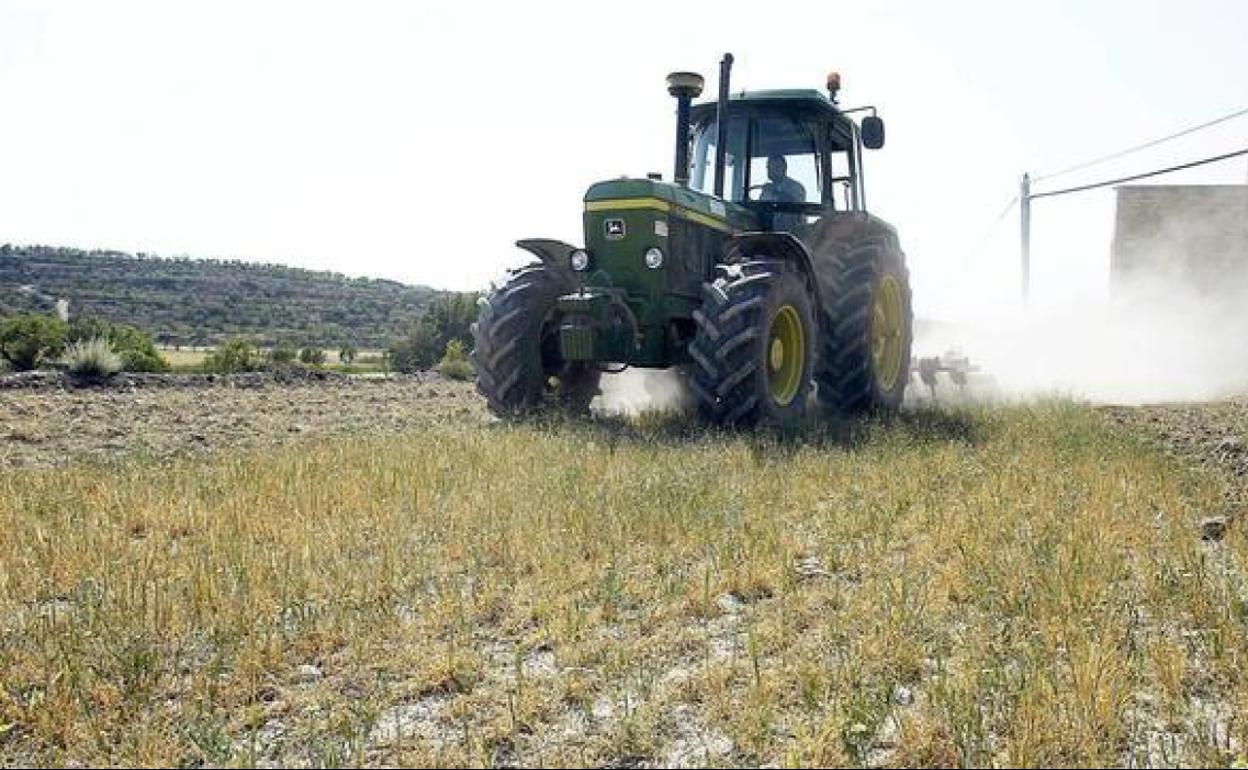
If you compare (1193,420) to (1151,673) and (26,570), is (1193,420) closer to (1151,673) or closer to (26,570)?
(1151,673)

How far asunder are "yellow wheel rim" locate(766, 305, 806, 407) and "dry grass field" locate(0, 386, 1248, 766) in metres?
2.28

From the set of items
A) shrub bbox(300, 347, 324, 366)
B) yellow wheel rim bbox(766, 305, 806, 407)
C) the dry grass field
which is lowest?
shrub bbox(300, 347, 324, 366)

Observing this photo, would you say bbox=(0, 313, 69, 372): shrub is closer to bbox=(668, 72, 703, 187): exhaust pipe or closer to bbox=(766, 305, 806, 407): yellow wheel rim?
bbox=(668, 72, 703, 187): exhaust pipe

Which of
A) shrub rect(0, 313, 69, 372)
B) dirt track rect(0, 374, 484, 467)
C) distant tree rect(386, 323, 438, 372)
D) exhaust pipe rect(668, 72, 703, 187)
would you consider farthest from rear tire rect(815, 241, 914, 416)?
distant tree rect(386, 323, 438, 372)

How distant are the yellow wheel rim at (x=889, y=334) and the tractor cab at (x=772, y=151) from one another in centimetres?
151

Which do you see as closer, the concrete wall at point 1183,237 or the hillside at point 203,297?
the concrete wall at point 1183,237

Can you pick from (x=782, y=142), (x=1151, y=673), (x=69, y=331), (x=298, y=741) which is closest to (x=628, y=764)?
(x=298, y=741)

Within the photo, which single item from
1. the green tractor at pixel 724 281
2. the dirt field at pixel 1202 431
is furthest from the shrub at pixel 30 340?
the dirt field at pixel 1202 431

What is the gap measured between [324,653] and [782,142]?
7426mm

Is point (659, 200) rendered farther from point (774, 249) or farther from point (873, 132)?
point (873, 132)

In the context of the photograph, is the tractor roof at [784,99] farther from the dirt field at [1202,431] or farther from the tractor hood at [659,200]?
the dirt field at [1202,431]

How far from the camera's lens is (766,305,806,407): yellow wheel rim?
7.96 metres

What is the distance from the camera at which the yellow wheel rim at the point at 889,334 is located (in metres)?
10.1

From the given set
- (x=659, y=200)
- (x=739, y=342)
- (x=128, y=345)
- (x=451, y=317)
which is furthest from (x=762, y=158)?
(x=451, y=317)
